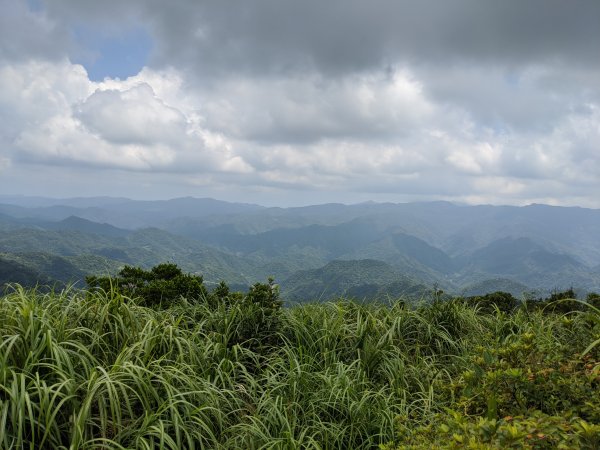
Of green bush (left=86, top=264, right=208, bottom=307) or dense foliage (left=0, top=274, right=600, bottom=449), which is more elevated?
dense foliage (left=0, top=274, right=600, bottom=449)

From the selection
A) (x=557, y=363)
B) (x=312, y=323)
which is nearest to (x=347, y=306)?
(x=312, y=323)

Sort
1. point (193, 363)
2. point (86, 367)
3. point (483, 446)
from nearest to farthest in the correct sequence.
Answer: point (483, 446) → point (86, 367) → point (193, 363)

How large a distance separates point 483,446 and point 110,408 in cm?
326

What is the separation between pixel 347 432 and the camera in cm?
421

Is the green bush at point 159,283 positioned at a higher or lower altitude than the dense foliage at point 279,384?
lower

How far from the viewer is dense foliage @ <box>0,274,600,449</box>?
311cm

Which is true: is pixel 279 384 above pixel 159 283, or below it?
above

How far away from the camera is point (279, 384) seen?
4.55m

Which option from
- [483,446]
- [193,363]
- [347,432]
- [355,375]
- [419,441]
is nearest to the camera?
[483,446]

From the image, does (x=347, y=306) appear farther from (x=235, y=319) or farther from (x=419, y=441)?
(x=419, y=441)

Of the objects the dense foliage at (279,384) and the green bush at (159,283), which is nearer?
the dense foliage at (279,384)

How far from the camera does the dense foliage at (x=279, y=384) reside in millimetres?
3109

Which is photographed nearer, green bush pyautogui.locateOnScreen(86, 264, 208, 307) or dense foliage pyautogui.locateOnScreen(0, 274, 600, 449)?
dense foliage pyautogui.locateOnScreen(0, 274, 600, 449)

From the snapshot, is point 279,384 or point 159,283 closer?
point 279,384
